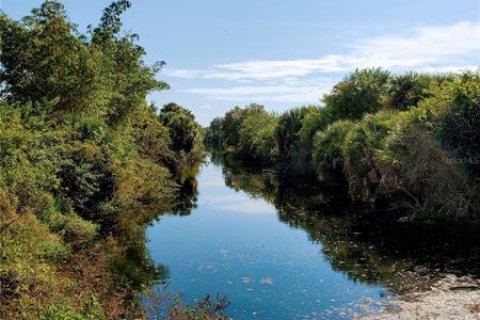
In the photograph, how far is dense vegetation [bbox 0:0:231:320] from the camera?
1159 centimetres

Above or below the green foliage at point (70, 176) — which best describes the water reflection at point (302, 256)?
below

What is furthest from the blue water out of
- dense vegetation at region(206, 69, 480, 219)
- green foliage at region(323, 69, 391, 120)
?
green foliage at region(323, 69, 391, 120)

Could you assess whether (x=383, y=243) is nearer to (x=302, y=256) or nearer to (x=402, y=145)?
(x=302, y=256)

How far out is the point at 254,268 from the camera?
61.8ft

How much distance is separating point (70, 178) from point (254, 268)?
27.6 feet

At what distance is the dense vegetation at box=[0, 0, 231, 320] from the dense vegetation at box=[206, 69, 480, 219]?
45.5 ft

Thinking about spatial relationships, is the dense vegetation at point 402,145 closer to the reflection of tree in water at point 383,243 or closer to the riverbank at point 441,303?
the reflection of tree in water at point 383,243

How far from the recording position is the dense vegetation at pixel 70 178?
1159 cm

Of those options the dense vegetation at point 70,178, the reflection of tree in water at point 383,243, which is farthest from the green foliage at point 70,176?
the reflection of tree in water at point 383,243

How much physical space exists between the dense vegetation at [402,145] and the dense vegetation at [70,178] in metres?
13.9

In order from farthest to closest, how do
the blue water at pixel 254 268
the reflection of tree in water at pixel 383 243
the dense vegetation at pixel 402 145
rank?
the dense vegetation at pixel 402 145 < the reflection of tree in water at pixel 383 243 < the blue water at pixel 254 268

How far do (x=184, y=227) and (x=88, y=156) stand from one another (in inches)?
328

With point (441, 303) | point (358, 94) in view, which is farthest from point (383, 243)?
point (358, 94)

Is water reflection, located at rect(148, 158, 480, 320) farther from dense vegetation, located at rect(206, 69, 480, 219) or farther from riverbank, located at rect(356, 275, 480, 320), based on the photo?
dense vegetation, located at rect(206, 69, 480, 219)
